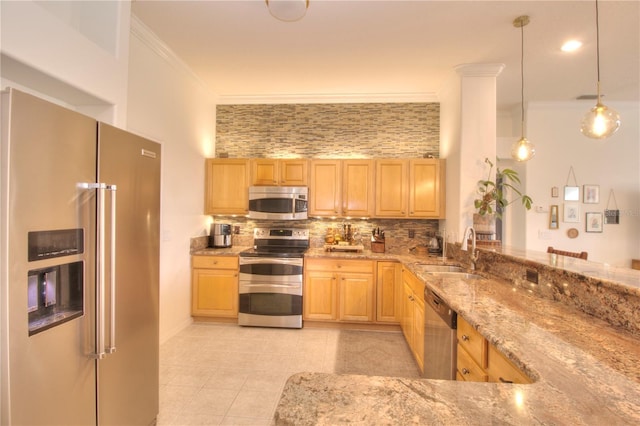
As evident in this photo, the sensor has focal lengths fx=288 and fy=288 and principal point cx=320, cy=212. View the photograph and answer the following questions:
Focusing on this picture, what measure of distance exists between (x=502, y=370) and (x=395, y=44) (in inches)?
108

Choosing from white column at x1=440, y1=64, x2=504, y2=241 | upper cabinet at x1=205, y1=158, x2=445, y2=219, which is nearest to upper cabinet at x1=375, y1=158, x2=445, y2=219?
upper cabinet at x1=205, y1=158, x2=445, y2=219

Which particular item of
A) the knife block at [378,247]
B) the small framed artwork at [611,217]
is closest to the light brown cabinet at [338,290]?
the knife block at [378,247]

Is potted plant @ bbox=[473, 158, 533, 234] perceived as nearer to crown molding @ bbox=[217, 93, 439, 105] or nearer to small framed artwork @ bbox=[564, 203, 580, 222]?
crown molding @ bbox=[217, 93, 439, 105]

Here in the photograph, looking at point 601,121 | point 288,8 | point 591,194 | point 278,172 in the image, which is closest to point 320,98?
point 278,172

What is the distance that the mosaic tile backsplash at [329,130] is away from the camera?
3980 mm

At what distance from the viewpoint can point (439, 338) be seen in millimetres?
1863

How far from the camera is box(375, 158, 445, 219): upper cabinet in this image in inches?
144

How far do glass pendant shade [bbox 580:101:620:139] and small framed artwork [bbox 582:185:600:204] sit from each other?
9.52 feet

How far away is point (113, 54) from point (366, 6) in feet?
5.97

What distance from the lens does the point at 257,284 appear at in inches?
136

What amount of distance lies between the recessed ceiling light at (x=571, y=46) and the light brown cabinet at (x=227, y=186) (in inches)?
141

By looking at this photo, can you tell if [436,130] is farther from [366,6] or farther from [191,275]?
[191,275]

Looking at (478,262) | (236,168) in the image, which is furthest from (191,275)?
(478,262)

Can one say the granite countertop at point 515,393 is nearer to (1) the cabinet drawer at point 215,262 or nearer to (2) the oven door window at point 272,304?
(2) the oven door window at point 272,304
